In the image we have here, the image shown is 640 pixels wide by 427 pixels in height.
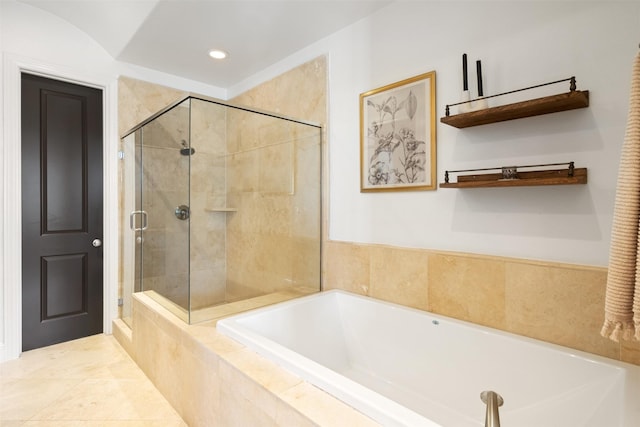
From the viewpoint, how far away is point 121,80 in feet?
9.55

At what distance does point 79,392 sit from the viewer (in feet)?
6.45

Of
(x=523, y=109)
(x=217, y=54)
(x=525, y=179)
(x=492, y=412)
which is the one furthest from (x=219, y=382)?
(x=217, y=54)

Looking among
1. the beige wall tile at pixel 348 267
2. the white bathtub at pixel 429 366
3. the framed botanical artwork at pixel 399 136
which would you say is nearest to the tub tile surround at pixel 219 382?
the white bathtub at pixel 429 366

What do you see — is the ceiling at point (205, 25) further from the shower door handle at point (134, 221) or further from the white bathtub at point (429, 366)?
the white bathtub at point (429, 366)

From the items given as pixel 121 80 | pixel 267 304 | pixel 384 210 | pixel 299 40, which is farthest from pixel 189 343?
pixel 121 80

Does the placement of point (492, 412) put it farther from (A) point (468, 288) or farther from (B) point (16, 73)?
(B) point (16, 73)

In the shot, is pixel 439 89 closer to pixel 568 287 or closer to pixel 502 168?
pixel 502 168

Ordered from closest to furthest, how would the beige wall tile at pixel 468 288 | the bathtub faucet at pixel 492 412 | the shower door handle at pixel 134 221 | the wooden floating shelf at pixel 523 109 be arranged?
the bathtub faucet at pixel 492 412 → the wooden floating shelf at pixel 523 109 → the beige wall tile at pixel 468 288 → the shower door handle at pixel 134 221

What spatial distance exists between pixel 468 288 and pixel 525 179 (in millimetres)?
611

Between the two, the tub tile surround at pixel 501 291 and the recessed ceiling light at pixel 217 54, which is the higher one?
the recessed ceiling light at pixel 217 54

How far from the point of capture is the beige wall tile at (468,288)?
1599 millimetres

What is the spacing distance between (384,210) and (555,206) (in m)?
0.90

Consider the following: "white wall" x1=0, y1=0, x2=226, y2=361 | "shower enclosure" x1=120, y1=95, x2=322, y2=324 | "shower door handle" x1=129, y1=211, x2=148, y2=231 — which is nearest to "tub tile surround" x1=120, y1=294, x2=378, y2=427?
"shower enclosure" x1=120, y1=95, x2=322, y2=324

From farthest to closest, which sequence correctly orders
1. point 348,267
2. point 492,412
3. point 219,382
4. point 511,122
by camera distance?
1. point 348,267
2. point 511,122
3. point 219,382
4. point 492,412
